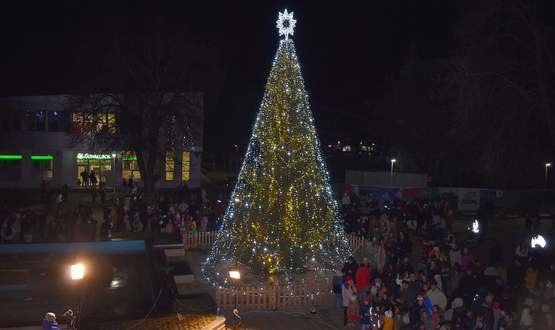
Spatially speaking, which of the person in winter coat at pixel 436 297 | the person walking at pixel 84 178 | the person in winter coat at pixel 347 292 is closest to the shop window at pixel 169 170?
the person walking at pixel 84 178

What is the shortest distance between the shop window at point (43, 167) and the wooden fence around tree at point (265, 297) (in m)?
28.1

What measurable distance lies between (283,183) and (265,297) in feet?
9.70

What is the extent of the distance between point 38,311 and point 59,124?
30.2m

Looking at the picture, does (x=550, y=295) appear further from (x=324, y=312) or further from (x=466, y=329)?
(x=324, y=312)

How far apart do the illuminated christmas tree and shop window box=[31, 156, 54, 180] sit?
2631cm

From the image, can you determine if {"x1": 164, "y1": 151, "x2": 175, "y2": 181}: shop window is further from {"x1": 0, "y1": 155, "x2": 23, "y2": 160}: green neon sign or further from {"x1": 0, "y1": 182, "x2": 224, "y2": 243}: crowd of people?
{"x1": 0, "y1": 182, "x2": 224, "y2": 243}: crowd of people

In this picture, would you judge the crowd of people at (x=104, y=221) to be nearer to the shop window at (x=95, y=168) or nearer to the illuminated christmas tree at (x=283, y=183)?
the illuminated christmas tree at (x=283, y=183)

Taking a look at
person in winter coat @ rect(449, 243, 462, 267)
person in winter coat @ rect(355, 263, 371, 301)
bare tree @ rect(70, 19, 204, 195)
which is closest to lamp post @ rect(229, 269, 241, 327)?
person in winter coat @ rect(355, 263, 371, 301)

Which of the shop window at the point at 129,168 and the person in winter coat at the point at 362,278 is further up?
the shop window at the point at 129,168

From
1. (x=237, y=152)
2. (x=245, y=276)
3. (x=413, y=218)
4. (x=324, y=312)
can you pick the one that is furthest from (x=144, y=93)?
(x=237, y=152)

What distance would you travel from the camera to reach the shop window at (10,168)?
3738 centimetres

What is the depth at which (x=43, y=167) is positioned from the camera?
1497 inches

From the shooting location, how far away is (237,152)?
5969cm

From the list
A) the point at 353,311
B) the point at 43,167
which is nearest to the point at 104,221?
the point at 353,311
